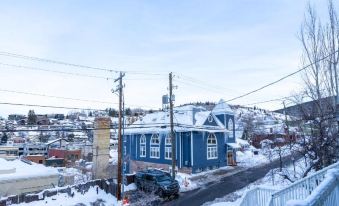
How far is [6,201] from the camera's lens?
66.7ft

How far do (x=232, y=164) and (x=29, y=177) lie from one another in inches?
1079

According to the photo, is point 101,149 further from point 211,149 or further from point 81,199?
point 211,149

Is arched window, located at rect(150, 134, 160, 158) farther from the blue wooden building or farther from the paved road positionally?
the paved road

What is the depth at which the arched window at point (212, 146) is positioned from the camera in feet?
130

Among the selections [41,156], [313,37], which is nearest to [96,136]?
[313,37]

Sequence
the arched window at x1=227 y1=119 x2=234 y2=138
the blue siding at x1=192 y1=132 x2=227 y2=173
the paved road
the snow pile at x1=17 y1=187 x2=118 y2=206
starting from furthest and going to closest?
1. the arched window at x1=227 y1=119 x2=234 y2=138
2. the blue siding at x1=192 y1=132 x2=227 y2=173
3. the paved road
4. the snow pile at x1=17 y1=187 x2=118 y2=206

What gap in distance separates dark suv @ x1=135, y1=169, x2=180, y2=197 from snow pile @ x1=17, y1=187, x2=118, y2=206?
2.98 meters

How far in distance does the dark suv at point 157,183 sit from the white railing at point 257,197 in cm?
1254

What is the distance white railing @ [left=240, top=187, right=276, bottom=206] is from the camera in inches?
478

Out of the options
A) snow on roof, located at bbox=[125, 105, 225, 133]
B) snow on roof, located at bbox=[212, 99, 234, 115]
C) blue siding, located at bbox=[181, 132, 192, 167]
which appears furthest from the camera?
snow on roof, located at bbox=[212, 99, 234, 115]

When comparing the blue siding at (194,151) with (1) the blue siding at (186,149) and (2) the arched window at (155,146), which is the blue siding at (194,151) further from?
(2) the arched window at (155,146)

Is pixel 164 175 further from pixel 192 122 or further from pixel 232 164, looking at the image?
pixel 232 164

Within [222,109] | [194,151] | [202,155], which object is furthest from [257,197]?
[222,109]

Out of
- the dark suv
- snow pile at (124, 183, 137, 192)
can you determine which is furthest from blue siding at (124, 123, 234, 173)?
the dark suv
